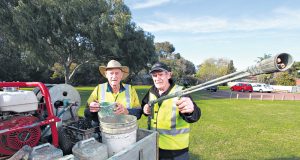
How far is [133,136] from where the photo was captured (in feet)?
8.18

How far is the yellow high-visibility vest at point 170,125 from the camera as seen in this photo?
9.98 feet

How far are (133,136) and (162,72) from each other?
89 cm

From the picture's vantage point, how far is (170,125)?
306cm

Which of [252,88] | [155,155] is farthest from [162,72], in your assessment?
[252,88]

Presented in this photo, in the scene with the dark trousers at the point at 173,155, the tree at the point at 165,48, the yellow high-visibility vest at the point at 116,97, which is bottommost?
the dark trousers at the point at 173,155

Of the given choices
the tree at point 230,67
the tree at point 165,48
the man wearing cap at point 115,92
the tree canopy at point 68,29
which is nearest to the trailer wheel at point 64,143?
the man wearing cap at point 115,92

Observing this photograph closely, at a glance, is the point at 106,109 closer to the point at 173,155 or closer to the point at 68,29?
the point at 173,155

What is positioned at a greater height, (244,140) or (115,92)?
(115,92)

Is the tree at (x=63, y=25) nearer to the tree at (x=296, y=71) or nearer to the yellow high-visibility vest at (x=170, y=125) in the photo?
the yellow high-visibility vest at (x=170, y=125)

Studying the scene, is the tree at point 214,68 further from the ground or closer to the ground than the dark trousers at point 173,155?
further from the ground

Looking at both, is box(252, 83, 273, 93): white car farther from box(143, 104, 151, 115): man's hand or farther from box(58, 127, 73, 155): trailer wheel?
box(58, 127, 73, 155): trailer wheel

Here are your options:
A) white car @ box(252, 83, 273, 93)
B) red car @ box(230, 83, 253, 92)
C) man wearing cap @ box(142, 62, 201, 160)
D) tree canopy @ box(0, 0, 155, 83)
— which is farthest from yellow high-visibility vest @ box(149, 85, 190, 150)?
white car @ box(252, 83, 273, 93)

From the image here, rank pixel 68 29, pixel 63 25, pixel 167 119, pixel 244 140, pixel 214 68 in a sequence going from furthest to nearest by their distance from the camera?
pixel 214 68
pixel 68 29
pixel 63 25
pixel 244 140
pixel 167 119

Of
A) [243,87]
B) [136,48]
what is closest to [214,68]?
[243,87]
